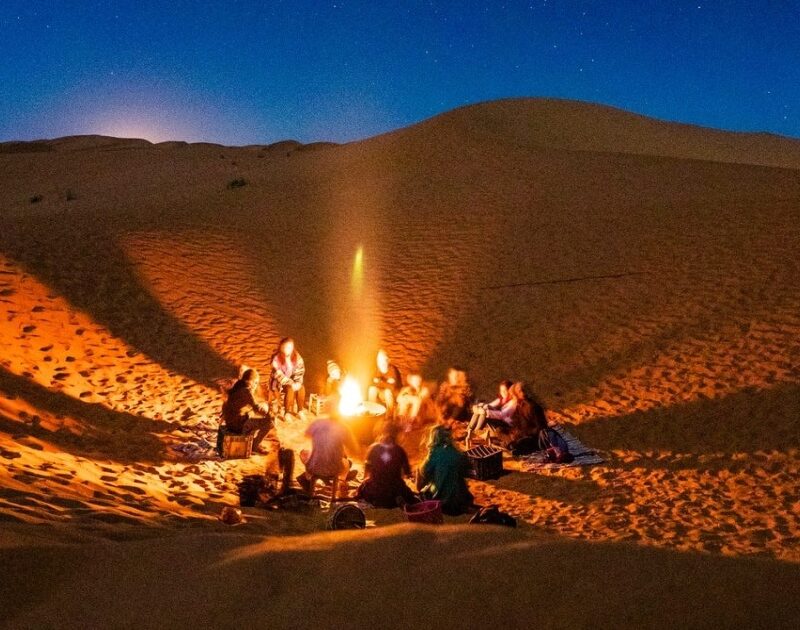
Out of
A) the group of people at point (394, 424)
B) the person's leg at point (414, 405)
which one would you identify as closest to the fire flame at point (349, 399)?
the group of people at point (394, 424)

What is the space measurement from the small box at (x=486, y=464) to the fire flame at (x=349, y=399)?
6.93 feet

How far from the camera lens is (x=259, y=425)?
8.83 meters

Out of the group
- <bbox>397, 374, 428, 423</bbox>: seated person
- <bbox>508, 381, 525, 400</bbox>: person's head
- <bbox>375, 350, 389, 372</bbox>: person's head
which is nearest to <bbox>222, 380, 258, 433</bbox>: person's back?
<bbox>397, 374, 428, 423</bbox>: seated person

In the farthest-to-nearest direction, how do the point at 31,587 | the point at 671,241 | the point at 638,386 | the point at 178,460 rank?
the point at 671,241 → the point at 638,386 → the point at 178,460 → the point at 31,587

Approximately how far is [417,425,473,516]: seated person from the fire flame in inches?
107

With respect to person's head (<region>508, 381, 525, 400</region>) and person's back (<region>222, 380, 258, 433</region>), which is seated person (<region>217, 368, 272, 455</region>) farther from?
Answer: person's head (<region>508, 381, 525, 400</region>)

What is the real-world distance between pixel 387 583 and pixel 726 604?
171 cm

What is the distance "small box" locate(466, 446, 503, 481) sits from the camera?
8.26 metres

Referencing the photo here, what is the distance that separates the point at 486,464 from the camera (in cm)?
827

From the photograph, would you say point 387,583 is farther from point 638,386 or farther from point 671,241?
point 671,241

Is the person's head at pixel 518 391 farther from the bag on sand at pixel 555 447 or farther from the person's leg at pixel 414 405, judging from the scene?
the person's leg at pixel 414 405

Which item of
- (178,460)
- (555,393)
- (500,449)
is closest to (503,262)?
(555,393)

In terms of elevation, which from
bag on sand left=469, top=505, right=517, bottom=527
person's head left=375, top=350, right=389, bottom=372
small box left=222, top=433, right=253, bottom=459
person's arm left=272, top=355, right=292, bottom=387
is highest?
person's head left=375, top=350, right=389, bottom=372

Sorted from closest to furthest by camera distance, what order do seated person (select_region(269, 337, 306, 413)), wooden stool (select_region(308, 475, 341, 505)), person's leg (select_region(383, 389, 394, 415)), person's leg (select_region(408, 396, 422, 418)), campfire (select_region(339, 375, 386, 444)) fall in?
1. wooden stool (select_region(308, 475, 341, 505))
2. person's leg (select_region(408, 396, 422, 418))
3. campfire (select_region(339, 375, 386, 444))
4. person's leg (select_region(383, 389, 394, 415))
5. seated person (select_region(269, 337, 306, 413))
